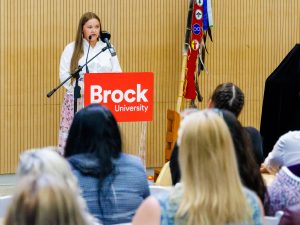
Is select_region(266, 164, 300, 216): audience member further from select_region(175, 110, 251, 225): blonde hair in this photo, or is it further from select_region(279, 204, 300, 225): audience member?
select_region(175, 110, 251, 225): blonde hair

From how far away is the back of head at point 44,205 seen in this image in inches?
101

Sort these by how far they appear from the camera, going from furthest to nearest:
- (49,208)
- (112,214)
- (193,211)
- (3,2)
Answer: (3,2)
(112,214)
(193,211)
(49,208)

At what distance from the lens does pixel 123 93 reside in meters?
7.55

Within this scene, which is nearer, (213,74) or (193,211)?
(193,211)

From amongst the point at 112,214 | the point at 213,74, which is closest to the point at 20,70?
the point at 213,74

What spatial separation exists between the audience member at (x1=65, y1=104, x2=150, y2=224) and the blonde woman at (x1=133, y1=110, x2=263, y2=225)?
27.4 inches

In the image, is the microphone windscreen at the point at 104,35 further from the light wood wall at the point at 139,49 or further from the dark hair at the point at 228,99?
the dark hair at the point at 228,99

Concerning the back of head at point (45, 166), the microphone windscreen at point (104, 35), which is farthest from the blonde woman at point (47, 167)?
the microphone windscreen at point (104, 35)

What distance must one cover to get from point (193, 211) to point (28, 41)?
6095mm

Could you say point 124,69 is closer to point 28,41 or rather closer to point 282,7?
point 28,41

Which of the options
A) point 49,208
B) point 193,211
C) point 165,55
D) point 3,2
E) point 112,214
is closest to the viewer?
point 49,208

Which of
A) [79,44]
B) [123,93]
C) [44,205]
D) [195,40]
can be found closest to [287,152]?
[44,205]

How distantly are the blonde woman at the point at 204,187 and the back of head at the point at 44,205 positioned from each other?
0.75m

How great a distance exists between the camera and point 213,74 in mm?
9789
